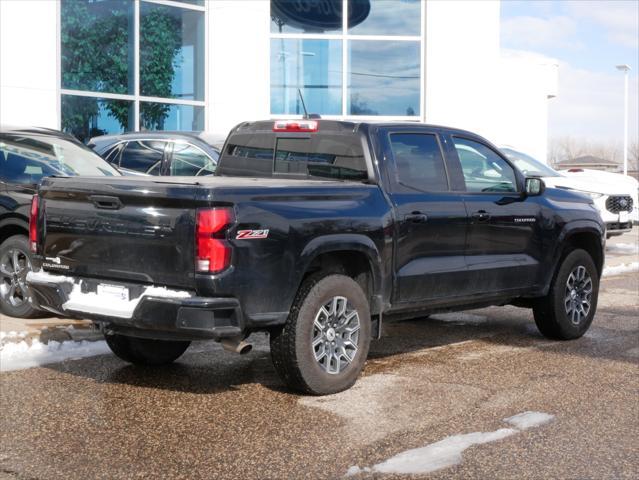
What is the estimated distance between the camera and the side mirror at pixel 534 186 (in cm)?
815

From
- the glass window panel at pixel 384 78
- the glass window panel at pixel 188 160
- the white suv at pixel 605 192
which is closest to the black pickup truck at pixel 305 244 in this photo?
the glass window panel at pixel 188 160

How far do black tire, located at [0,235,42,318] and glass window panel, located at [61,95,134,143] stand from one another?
27.2 ft

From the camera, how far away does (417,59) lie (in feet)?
72.4

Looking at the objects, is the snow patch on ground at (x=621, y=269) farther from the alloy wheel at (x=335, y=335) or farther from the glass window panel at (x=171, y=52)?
the glass window panel at (x=171, y=52)

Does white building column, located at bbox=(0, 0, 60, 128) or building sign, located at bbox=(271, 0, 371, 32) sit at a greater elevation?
building sign, located at bbox=(271, 0, 371, 32)

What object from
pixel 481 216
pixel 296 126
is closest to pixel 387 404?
pixel 481 216

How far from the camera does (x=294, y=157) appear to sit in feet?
24.2

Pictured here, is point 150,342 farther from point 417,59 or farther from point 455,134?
point 417,59

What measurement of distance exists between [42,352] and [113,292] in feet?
5.85

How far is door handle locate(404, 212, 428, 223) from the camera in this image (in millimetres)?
7000

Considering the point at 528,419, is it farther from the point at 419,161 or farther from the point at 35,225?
the point at 35,225

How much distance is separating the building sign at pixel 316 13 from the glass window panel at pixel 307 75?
369 millimetres

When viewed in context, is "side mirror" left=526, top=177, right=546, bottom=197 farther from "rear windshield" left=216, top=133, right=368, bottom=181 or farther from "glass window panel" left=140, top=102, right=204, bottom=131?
"glass window panel" left=140, top=102, right=204, bottom=131

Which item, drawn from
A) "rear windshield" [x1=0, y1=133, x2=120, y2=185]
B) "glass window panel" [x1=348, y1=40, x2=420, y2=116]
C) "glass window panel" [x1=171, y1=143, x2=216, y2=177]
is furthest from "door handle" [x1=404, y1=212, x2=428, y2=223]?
"glass window panel" [x1=348, y1=40, x2=420, y2=116]
